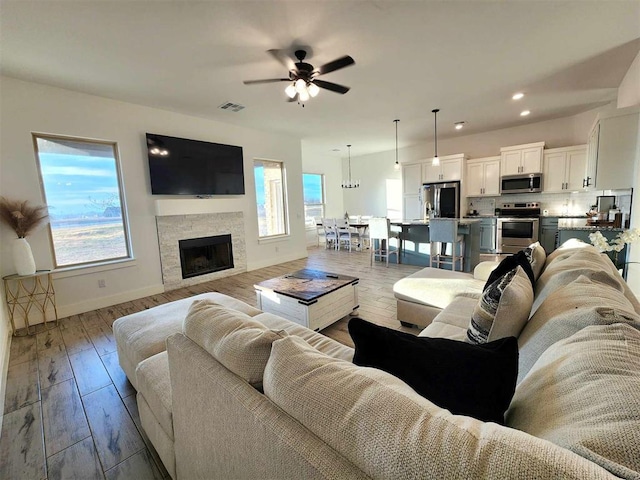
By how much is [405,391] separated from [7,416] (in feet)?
8.77

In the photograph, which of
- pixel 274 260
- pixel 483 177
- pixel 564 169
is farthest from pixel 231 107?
pixel 564 169

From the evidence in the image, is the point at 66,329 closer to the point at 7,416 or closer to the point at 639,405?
the point at 7,416

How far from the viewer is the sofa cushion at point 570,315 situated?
2.81 feet

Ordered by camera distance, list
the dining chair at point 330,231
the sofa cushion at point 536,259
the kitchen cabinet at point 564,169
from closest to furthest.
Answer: the sofa cushion at point 536,259 → the kitchen cabinet at point 564,169 → the dining chair at point 330,231

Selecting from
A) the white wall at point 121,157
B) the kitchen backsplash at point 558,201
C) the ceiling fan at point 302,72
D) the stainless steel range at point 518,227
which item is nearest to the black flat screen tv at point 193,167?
the white wall at point 121,157

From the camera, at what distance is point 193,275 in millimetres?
4660

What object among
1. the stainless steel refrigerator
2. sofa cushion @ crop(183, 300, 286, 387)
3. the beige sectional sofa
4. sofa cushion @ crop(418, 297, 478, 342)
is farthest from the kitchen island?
sofa cushion @ crop(183, 300, 286, 387)

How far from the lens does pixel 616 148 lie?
377 cm

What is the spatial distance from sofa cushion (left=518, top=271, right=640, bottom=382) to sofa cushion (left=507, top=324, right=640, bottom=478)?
0.11m

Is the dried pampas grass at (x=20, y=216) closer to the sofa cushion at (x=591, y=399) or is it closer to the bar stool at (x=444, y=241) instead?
the sofa cushion at (x=591, y=399)

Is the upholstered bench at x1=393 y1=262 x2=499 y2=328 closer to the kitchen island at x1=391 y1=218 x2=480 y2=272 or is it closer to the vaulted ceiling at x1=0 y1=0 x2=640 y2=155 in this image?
the kitchen island at x1=391 y1=218 x2=480 y2=272

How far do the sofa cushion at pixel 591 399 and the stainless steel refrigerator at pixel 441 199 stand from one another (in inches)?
242

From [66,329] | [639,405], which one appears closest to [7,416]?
[66,329]

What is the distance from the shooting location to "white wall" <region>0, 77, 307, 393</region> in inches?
120
